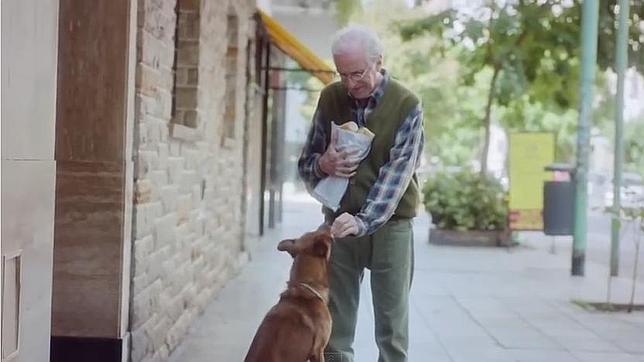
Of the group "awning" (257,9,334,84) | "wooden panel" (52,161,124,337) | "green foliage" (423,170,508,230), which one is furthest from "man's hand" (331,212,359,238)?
"green foliage" (423,170,508,230)

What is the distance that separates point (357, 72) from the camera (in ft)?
14.1

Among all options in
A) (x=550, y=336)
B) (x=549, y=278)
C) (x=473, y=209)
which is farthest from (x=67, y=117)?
(x=473, y=209)

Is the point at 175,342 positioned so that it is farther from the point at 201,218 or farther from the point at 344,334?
the point at 344,334

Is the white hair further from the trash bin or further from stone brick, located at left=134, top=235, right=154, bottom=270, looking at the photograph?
the trash bin

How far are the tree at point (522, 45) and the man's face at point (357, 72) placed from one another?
453 inches

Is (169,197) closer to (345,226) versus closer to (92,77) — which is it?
(92,77)

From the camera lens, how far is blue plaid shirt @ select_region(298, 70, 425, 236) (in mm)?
4336

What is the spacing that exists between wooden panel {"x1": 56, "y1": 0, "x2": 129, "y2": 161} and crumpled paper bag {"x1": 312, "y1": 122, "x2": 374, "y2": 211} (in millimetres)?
1421

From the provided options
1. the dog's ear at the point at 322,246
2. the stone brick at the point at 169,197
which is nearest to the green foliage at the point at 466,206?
the stone brick at the point at 169,197

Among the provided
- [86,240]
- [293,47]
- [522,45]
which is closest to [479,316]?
[86,240]

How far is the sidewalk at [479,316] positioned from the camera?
715 cm

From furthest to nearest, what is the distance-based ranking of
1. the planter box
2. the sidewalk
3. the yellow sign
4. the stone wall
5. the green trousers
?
1. the planter box
2. the yellow sign
3. the sidewalk
4. the stone wall
5. the green trousers

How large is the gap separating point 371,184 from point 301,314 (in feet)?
2.42

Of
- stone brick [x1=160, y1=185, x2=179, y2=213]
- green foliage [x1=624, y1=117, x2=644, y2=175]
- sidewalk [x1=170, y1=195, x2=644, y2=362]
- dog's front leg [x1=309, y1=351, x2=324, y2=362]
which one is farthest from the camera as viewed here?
green foliage [x1=624, y1=117, x2=644, y2=175]
